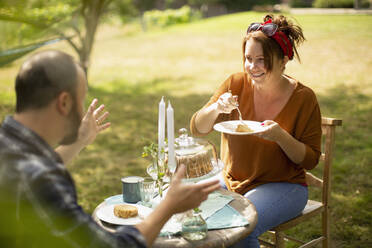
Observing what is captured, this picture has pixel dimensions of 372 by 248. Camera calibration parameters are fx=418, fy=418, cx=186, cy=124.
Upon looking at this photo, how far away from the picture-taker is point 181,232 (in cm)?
175

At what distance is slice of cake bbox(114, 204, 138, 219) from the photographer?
1875 mm

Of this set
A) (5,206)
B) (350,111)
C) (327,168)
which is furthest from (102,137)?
(5,206)

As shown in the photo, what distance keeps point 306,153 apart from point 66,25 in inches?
59.6

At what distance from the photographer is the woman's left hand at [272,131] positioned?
2162mm

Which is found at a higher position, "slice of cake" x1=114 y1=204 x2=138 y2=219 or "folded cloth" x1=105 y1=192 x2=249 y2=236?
"slice of cake" x1=114 y1=204 x2=138 y2=219

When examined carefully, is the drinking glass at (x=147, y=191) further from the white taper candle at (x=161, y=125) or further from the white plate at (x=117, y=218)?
the white taper candle at (x=161, y=125)

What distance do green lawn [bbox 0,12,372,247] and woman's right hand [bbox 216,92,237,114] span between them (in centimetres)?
66

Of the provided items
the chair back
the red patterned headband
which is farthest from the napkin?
the red patterned headband

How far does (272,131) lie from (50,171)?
1.28 metres

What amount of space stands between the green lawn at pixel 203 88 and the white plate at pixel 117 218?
0.34 meters

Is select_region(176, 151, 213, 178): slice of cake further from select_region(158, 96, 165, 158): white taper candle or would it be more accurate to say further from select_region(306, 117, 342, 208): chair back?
select_region(306, 117, 342, 208): chair back

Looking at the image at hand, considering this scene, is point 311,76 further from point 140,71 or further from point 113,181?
point 113,181

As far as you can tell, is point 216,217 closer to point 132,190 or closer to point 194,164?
point 194,164

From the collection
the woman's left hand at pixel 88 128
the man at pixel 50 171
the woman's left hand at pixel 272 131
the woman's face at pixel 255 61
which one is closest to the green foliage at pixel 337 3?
the woman's face at pixel 255 61
